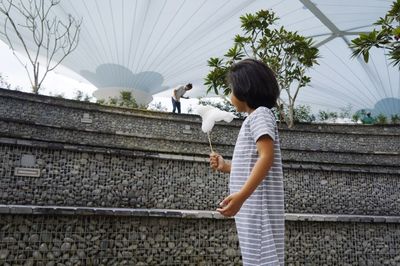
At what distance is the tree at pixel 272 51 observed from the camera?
36.3ft

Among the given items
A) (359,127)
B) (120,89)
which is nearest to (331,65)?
(359,127)

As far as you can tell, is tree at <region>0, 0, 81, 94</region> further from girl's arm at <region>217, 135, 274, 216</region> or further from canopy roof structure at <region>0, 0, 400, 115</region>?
girl's arm at <region>217, 135, 274, 216</region>

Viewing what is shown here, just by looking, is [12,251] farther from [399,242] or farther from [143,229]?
[399,242]

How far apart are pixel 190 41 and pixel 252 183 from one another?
16.1 meters

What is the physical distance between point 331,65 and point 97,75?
36.7 ft

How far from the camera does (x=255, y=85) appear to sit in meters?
2.08

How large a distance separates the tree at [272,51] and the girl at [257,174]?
8.80 meters

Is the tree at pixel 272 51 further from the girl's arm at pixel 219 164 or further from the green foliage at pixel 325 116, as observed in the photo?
the girl's arm at pixel 219 164

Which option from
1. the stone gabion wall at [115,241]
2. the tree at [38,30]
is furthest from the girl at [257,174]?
the tree at [38,30]

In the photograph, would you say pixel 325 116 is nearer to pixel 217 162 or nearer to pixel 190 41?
pixel 190 41

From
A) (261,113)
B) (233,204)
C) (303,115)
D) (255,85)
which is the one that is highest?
(303,115)

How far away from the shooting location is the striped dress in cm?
187

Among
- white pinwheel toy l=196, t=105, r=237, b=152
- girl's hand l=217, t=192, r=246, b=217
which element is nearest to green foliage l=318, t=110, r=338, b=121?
white pinwheel toy l=196, t=105, r=237, b=152

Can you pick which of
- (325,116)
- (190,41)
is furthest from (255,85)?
(190,41)
